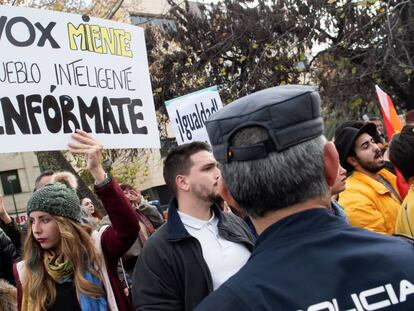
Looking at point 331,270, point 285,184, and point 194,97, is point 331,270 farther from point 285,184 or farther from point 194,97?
point 194,97

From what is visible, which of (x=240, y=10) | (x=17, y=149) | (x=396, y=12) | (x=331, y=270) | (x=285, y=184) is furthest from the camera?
(x=240, y=10)

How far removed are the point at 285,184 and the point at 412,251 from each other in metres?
0.31

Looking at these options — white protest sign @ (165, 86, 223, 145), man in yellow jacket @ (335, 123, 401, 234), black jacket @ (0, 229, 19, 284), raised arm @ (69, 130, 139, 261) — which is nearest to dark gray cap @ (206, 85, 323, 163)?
raised arm @ (69, 130, 139, 261)

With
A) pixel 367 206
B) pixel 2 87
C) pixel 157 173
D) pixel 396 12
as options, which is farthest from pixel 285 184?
pixel 157 173

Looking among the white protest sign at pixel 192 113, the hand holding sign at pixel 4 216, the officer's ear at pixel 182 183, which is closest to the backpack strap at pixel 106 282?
the officer's ear at pixel 182 183

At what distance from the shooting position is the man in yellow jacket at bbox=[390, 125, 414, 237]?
9.09ft

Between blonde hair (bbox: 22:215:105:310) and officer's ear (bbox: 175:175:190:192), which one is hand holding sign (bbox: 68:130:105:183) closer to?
blonde hair (bbox: 22:215:105:310)

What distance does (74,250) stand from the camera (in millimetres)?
2691

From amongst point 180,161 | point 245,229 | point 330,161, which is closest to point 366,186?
point 245,229

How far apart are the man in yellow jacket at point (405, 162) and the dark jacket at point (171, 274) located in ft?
3.59

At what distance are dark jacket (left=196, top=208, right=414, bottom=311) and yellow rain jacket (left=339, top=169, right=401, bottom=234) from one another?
2235mm

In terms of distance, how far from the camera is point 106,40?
329 cm

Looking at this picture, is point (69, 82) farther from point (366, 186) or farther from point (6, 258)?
point (366, 186)

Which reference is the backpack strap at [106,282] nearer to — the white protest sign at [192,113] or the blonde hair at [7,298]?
the blonde hair at [7,298]
